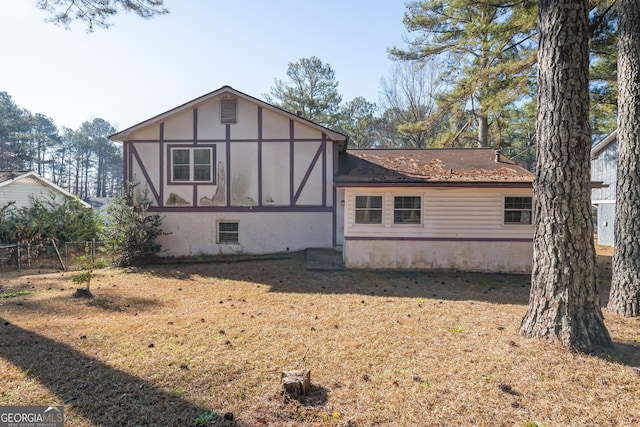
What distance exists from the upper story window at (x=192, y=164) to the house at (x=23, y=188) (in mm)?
8085

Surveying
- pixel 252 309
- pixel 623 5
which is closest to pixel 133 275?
pixel 252 309

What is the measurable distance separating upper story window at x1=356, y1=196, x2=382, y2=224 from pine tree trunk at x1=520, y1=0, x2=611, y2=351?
5454 mm

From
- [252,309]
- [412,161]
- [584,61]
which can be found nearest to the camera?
[584,61]

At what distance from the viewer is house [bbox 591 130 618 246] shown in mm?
15844

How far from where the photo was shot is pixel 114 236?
10.5 metres

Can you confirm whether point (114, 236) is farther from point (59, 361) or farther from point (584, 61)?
point (584, 61)

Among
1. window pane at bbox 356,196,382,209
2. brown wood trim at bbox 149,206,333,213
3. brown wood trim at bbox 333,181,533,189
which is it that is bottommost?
brown wood trim at bbox 149,206,333,213

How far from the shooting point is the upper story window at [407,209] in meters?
9.46

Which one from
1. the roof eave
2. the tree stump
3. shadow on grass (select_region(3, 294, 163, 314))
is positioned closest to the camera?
the tree stump

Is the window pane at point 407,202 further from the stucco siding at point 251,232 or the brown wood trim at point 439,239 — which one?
→ the stucco siding at point 251,232

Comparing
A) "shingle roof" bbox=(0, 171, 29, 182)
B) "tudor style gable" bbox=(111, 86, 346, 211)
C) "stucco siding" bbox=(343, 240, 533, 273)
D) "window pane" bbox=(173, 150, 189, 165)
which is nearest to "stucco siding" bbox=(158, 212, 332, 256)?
"tudor style gable" bbox=(111, 86, 346, 211)

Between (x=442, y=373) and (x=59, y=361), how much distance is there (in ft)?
13.9

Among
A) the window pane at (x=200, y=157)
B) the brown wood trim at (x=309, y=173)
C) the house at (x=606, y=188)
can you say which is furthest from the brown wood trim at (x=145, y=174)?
the house at (x=606, y=188)

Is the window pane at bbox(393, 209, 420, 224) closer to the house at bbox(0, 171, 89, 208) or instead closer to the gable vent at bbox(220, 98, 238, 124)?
the gable vent at bbox(220, 98, 238, 124)
